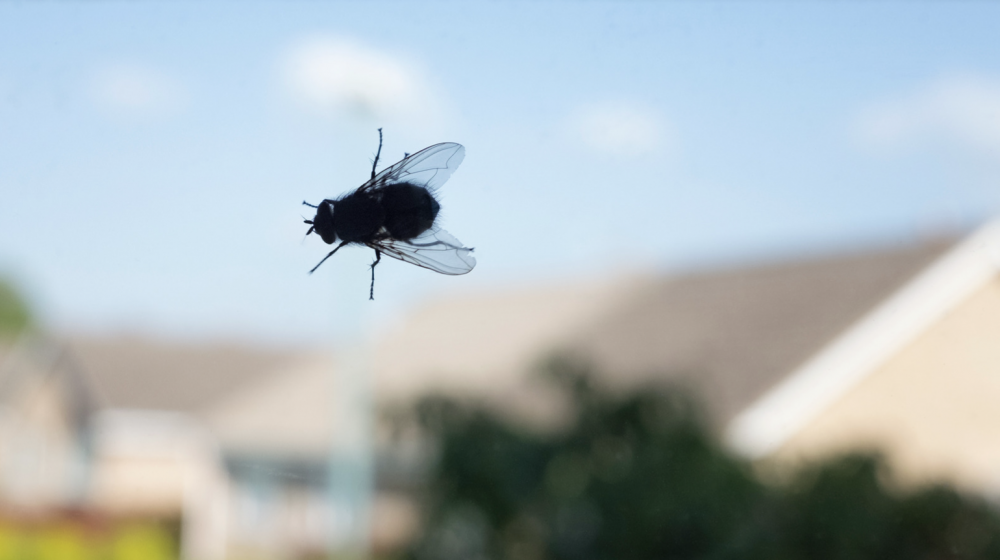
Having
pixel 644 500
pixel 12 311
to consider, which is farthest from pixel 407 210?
pixel 12 311

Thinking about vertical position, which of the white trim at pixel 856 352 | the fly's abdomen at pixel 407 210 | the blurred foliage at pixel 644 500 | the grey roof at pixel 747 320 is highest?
the grey roof at pixel 747 320

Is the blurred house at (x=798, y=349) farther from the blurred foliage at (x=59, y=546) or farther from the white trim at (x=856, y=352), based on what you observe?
the blurred foliage at (x=59, y=546)

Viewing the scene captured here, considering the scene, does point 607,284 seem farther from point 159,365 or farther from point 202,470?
point 159,365

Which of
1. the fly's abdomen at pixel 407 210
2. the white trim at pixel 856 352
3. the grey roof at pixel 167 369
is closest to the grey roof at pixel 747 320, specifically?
the white trim at pixel 856 352

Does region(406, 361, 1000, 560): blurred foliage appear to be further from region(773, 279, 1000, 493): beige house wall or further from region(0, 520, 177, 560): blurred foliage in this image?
region(0, 520, 177, 560): blurred foliage

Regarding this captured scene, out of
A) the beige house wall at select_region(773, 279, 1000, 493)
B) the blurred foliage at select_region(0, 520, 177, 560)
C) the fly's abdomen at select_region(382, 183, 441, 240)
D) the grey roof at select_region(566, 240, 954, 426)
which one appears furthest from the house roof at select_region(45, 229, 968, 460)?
the fly's abdomen at select_region(382, 183, 441, 240)

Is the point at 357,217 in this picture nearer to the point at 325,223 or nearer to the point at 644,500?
the point at 325,223
